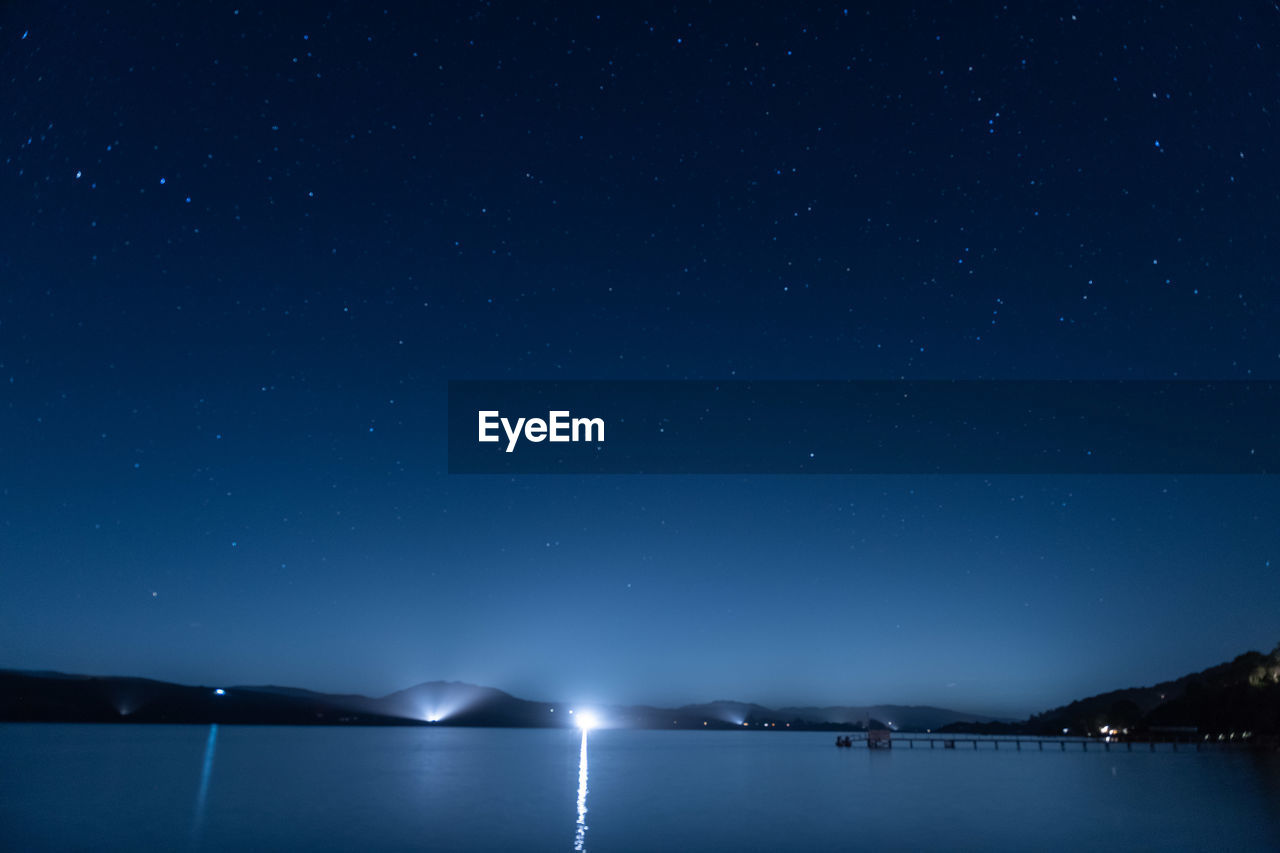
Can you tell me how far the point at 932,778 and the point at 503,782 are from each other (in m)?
32.9

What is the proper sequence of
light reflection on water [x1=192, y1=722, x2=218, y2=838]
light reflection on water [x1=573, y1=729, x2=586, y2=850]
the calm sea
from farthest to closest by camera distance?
light reflection on water [x1=192, y1=722, x2=218, y2=838]
the calm sea
light reflection on water [x1=573, y1=729, x2=586, y2=850]

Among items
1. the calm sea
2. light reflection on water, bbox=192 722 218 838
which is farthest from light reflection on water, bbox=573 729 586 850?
light reflection on water, bbox=192 722 218 838

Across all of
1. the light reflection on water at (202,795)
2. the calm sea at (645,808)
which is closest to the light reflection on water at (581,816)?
the calm sea at (645,808)

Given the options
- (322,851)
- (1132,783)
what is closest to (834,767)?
(1132,783)

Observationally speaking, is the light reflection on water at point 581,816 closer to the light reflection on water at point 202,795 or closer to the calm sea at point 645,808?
the calm sea at point 645,808

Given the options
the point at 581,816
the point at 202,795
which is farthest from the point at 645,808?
the point at 202,795

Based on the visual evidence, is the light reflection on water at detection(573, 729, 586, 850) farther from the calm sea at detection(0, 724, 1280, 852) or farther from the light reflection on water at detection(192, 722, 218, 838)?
the light reflection on water at detection(192, 722, 218, 838)

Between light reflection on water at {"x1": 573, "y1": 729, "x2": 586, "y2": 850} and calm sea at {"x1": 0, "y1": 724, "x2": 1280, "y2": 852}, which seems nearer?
light reflection on water at {"x1": 573, "y1": 729, "x2": 586, "y2": 850}

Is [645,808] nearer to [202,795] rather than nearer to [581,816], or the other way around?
[581,816]

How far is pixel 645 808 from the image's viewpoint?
1763 inches

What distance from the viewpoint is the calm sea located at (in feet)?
111

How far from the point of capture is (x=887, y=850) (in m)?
31.1

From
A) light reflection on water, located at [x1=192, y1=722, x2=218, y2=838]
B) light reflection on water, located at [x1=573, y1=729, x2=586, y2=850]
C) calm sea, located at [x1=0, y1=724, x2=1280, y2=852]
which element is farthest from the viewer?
light reflection on water, located at [x1=192, y1=722, x2=218, y2=838]

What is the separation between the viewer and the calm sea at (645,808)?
33.7 m
